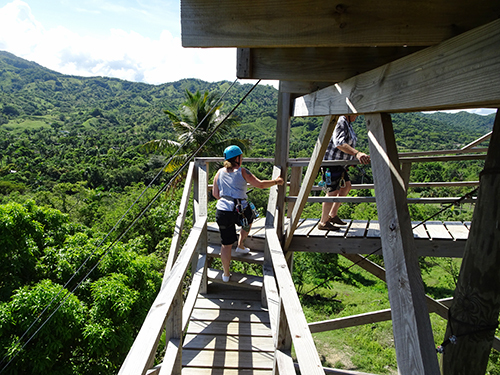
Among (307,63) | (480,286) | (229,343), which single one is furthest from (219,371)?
(307,63)

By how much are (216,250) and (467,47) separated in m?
3.76

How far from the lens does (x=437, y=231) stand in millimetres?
4602

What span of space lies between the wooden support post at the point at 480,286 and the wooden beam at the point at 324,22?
52 centimetres

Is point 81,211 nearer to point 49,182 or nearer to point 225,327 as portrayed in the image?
point 225,327

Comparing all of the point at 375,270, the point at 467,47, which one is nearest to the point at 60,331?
the point at 375,270

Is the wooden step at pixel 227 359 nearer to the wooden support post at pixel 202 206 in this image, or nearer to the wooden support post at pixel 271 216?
the wooden support post at pixel 271 216

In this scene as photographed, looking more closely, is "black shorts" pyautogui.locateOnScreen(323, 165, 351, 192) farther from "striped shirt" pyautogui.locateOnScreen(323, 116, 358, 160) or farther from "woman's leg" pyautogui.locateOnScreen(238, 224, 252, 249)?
"woman's leg" pyautogui.locateOnScreen(238, 224, 252, 249)

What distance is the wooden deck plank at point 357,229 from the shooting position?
442 cm

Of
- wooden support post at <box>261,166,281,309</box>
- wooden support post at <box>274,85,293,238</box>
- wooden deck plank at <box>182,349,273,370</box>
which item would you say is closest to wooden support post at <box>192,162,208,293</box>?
wooden support post at <box>261,166,281,309</box>

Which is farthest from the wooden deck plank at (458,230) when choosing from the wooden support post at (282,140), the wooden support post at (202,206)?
the wooden support post at (202,206)

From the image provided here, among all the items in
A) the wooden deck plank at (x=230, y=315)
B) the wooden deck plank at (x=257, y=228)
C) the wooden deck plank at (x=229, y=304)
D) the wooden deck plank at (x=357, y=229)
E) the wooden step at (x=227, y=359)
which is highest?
the wooden deck plank at (x=357, y=229)

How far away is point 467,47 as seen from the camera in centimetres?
111

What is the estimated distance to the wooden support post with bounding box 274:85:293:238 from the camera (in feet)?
11.7

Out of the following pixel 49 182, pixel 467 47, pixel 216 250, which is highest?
pixel 467 47
